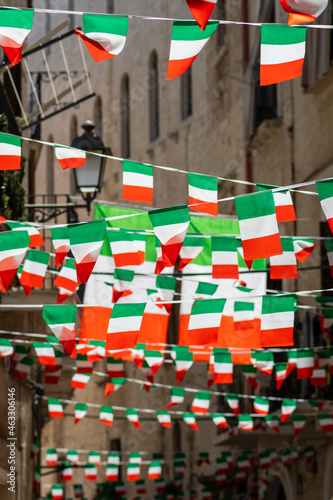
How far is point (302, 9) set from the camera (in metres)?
6.25

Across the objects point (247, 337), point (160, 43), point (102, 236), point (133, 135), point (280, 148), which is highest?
point (160, 43)

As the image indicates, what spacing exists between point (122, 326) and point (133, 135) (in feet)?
76.9

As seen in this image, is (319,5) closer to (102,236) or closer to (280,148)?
(102,236)

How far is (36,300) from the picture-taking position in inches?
598

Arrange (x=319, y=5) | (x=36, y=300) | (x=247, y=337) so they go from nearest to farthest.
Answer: (x=319, y=5) < (x=247, y=337) < (x=36, y=300)

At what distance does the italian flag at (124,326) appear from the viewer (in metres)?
9.35

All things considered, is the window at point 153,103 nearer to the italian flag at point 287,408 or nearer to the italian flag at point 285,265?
the italian flag at point 287,408

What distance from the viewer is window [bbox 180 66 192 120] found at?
2928 cm

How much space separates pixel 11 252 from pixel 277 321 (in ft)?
8.30

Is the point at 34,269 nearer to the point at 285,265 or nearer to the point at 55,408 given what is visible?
the point at 285,265

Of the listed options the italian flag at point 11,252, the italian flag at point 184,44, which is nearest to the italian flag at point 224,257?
the italian flag at point 11,252

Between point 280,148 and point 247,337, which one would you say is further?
point 280,148

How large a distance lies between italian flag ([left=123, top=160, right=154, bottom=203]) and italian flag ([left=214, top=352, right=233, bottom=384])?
4169 mm

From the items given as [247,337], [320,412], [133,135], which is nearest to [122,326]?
[247,337]
